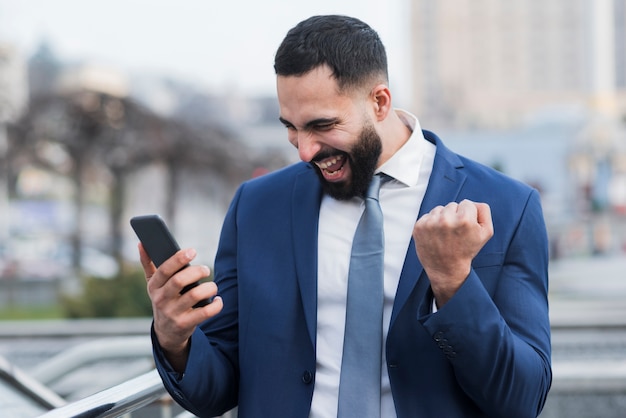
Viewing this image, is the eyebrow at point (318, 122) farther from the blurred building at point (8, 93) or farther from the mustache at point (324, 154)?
the blurred building at point (8, 93)

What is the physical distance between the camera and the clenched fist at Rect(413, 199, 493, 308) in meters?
1.59

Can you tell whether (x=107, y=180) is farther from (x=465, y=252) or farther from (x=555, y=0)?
(x=555, y=0)

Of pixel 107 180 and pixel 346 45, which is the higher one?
pixel 346 45

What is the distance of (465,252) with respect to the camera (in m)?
1.62

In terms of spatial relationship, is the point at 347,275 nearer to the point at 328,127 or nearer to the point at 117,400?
the point at 328,127

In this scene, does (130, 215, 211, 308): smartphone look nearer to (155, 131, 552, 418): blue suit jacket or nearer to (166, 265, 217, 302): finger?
(166, 265, 217, 302): finger

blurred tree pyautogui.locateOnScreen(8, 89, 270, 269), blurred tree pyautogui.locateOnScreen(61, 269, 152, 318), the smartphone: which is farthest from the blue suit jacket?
blurred tree pyautogui.locateOnScreen(8, 89, 270, 269)

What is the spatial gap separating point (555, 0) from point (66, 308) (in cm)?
8573

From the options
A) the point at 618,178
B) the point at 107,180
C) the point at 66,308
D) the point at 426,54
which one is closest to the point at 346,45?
the point at 66,308

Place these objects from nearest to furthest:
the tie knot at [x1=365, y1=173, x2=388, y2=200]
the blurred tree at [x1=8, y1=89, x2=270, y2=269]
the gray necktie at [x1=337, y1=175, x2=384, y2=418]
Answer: the gray necktie at [x1=337, y1=175, x2=384, y2=418] → the tie knot at [x1=365, y1=173, x2=388, y2=200] → the blurred tree at [x1=8, y1=89, x2=270, y2=269]

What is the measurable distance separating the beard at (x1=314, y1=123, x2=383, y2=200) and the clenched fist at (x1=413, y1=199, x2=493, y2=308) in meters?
0.28

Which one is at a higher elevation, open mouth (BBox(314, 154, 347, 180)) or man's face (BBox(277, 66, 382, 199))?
man's face (BBox(277, 66, 382, 199))

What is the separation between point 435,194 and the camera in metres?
1.89

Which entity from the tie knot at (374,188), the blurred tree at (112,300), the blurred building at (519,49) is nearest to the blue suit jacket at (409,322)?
the tie knot at (374,188)
